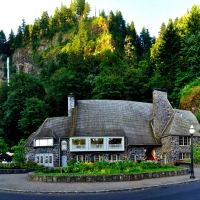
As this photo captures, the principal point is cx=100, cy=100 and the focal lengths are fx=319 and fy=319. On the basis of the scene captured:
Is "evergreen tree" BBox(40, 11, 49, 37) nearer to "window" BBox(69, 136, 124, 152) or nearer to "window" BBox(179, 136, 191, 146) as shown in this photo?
"window" BBox(69, 136, 124, 152)

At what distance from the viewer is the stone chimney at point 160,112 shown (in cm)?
4362

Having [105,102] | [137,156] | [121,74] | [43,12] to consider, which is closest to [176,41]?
[121,74]

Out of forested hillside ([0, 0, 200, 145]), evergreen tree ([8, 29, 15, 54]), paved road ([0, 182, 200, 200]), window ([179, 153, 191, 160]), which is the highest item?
evergreen tree ([8, 29, 15, 54])

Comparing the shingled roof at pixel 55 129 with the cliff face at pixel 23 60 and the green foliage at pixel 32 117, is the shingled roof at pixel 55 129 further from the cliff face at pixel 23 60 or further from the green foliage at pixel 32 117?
the cliff face at pixel 23 60

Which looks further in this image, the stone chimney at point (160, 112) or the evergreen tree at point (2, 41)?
the evergreen tree at point (2, 41)

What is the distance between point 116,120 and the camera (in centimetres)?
4381

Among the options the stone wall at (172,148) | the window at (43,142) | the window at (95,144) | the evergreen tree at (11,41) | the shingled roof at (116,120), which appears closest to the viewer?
the stone wall at (172,148)

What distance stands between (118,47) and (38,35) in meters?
66.5

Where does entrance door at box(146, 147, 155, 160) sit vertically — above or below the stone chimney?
below

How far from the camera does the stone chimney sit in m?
43.6

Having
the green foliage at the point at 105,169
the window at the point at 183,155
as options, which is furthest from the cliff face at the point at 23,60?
the green foliage at the point at 105,169

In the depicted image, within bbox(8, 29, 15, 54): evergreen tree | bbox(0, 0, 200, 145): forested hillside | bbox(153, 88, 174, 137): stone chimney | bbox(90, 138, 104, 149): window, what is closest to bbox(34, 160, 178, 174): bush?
bbox(90, 138, 104, 149): window

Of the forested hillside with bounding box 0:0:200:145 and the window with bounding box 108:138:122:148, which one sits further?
the forested hillside with bounding box 0:0:200:145

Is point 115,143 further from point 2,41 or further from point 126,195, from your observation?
point 2,41
